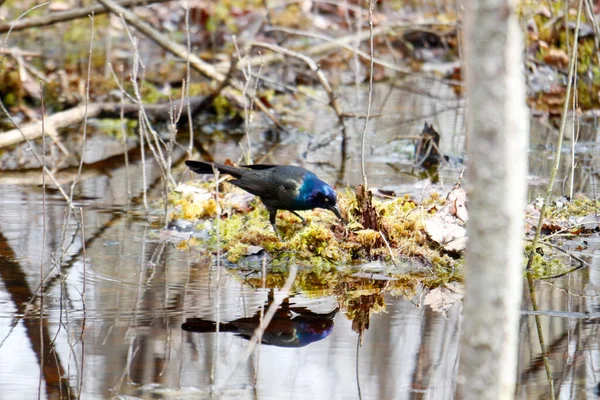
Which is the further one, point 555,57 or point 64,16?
point 555,57

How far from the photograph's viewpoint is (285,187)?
18.5 ft

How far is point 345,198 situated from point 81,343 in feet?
8.40

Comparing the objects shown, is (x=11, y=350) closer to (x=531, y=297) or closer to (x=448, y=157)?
(x=531, y=297)

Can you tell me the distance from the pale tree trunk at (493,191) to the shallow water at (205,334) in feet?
3.56

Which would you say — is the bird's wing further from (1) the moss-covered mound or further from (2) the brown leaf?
(2) the brown leaf

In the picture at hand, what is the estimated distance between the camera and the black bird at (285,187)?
5625 mm

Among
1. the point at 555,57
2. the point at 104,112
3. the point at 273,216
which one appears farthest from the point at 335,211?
the point at 555,57

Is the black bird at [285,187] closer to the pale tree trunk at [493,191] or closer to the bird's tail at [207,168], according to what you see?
the bird's tail at [207,168]

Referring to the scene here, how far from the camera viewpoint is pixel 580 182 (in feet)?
25.0

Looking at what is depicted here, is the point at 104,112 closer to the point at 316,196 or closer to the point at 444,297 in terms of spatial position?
the point at 316,196

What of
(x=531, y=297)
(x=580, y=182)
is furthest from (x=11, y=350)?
(x=580, y=182)

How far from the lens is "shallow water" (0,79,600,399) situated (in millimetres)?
3604

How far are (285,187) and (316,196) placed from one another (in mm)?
204

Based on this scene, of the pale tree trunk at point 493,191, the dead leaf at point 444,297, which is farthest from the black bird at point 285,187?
the pale tree trunk at point 493,191
